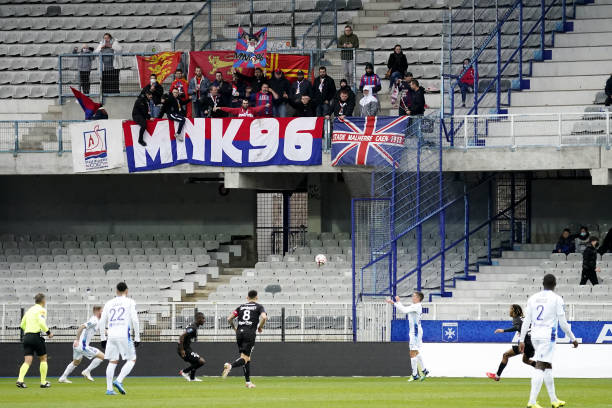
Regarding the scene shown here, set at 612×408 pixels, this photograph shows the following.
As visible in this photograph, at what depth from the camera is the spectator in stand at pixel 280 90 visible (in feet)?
94.8

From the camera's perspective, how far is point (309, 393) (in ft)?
62.5

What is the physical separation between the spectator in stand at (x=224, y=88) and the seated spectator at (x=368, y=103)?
3225mm

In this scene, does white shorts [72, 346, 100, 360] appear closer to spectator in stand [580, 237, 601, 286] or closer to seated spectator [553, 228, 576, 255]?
spectator in stand [580, 237, 601, 286]

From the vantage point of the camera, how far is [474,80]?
29.4 m

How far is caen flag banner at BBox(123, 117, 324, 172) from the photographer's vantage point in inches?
1123

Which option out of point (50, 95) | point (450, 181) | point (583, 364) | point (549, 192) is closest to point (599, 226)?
point (549, 192)

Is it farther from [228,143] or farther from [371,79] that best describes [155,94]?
[371,79]

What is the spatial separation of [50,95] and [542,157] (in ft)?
45.3

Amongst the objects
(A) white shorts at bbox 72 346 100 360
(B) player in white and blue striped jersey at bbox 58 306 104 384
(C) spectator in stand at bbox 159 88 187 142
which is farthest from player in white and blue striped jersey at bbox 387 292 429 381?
(C) spectator in stand at bbox 159 88 187 142

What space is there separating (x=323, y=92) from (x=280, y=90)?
1088 millimetres

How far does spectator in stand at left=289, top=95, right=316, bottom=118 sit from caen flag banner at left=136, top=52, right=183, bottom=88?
389 centimetres

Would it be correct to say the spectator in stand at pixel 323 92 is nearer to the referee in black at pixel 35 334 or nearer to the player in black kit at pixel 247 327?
the player in black kit at pixel 247 327

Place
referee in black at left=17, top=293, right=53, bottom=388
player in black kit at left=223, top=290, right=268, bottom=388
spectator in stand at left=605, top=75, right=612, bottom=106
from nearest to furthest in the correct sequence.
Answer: player in black kit at left=223, top=290, right=268, bottom=388 → referee in black at left=17, top=293, right=53, bottom=388 → spectator in stand at left=605, top=75, right=612, bottom=106

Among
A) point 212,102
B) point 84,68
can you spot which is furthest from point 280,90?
point 84,68
